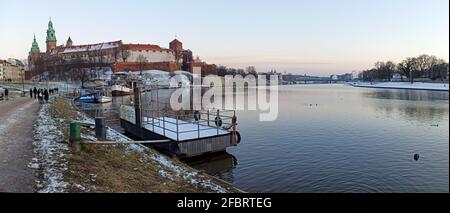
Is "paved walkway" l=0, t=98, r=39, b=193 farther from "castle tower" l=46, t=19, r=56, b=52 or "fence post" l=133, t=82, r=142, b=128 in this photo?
"castle tower" l=46, t=19, r=56, b=52

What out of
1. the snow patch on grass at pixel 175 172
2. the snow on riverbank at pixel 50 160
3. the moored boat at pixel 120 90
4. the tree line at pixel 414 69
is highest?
the tree line at pixel 414 69

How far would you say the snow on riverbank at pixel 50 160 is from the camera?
7.40 m

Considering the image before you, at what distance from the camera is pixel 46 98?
34.1 metres

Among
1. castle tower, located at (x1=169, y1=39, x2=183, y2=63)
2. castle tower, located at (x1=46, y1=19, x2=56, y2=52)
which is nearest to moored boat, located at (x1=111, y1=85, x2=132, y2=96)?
castle tower, located at (x1=169, y1=39, x2=183, y2=63)

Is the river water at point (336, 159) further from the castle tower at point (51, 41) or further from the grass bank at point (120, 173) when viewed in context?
the castle tower at point (51, 41)

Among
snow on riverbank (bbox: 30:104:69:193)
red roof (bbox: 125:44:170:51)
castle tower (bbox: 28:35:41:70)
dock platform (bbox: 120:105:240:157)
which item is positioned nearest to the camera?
snow on riverbank (bbox: 30:104:69:193)

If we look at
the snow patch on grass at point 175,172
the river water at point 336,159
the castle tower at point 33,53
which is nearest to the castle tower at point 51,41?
the castle tower at point 33,53

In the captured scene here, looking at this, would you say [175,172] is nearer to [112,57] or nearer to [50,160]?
[50,160]

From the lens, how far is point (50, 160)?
940 cm

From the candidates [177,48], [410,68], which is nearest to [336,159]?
[410,68]

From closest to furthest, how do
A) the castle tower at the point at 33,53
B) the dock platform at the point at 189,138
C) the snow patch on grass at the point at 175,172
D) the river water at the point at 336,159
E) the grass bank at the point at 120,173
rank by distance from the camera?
the grass bank at the point at 120,173, the snow patch on grass at the point at 175,172, the river water at the point at 336,159, the dock platform at the point at 189,138, the castle tower at the point at 33,53

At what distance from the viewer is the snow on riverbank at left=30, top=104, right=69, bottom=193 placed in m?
7.40
